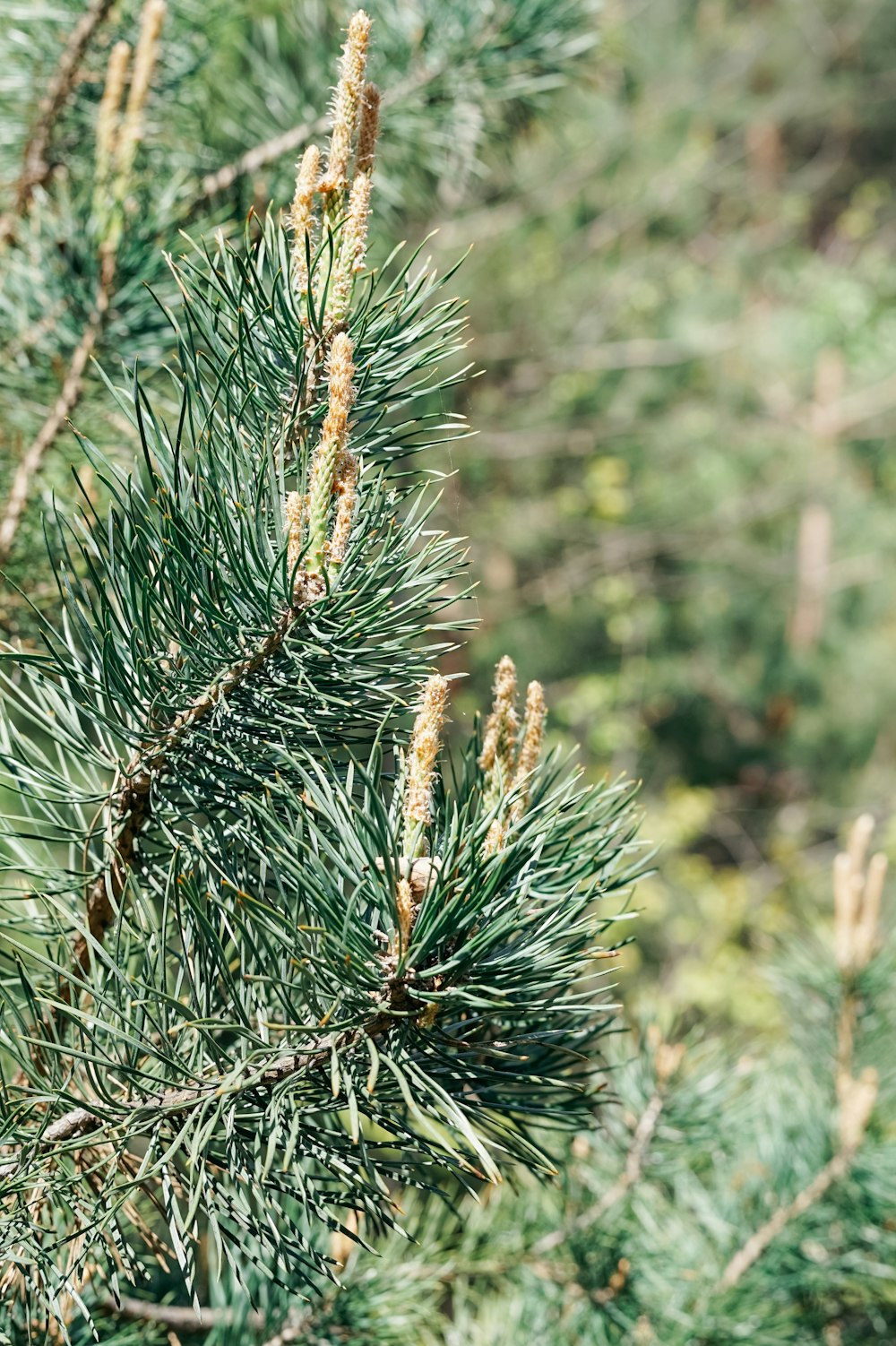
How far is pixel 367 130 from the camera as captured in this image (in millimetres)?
367

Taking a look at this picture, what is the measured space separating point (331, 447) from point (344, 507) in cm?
2

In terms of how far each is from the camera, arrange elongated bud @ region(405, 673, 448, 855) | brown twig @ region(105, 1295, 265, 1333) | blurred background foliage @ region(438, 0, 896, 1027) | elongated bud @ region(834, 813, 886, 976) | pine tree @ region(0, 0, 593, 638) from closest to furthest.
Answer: elongated bud @ region(405, 673, 448, 855) → brown twig @ region(105, 1295, 265, 1333) → pine tree @ region(0, 0, 593, 638) → elongated bud @ region(834, 813, 886, 976) → blurred background foliage @ region(438, 0, 896, 1027)

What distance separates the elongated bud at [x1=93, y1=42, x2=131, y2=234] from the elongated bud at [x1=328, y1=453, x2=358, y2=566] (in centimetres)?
32

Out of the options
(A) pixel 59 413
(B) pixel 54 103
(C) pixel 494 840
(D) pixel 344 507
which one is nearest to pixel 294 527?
(D) pixel 344 507

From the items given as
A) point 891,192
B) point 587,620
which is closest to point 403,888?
point 587,620

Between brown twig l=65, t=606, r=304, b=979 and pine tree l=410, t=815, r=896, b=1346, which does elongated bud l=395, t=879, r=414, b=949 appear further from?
pine tree l=410, t=815, r=896, b=1346

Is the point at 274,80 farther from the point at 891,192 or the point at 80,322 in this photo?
the point at 891,192

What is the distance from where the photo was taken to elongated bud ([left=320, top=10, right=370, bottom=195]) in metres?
0.35

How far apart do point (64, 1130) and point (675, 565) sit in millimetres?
4396

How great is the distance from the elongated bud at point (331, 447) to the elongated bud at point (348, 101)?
0.16 ft

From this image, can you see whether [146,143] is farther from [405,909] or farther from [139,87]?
[405,909]

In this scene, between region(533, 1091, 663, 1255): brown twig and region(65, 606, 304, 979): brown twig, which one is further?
region(533, 1091, 663, 1255): brown twig

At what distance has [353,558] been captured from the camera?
1.21 ft

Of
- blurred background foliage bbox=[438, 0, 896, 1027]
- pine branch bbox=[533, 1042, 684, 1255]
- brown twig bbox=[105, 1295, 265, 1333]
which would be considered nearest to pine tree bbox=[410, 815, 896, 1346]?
pine branch bbox=[533, 1042, 684, 1255]
